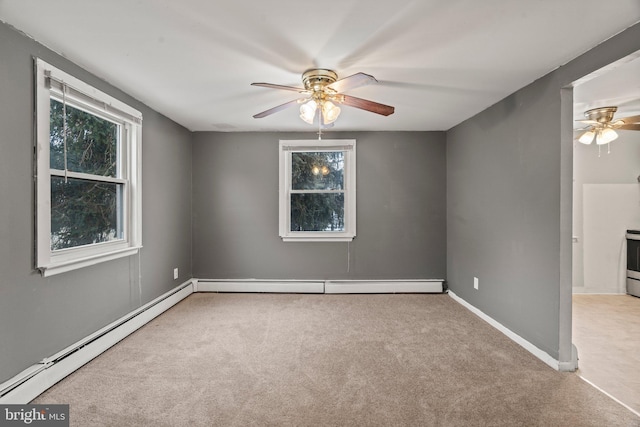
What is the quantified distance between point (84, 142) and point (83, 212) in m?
0.57

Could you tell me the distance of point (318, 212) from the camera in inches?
182

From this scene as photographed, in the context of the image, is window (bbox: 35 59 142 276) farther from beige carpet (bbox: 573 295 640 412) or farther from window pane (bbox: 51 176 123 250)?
beige carpet (bbox: 573 295 640 412)

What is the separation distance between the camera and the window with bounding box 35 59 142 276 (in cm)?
213

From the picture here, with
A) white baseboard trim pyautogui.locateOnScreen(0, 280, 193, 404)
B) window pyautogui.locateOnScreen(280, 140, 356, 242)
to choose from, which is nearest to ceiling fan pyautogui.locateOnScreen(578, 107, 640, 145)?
window pyautogui.locateOnScreen(280, 140, 356, 242)

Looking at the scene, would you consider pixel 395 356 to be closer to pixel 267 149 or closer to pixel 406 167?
pixel 406 167

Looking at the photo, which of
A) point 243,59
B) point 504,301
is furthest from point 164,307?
point 504,301

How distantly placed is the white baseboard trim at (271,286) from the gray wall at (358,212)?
3.5 inches

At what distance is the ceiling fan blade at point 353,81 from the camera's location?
6.64ft

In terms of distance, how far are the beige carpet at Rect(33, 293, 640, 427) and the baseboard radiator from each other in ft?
0.26

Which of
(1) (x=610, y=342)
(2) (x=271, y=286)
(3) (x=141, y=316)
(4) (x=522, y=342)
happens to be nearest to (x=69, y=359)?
(3) (x=141, y=316)

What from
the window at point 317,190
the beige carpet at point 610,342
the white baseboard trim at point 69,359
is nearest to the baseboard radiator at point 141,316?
the white baseboard trim at point 69,359

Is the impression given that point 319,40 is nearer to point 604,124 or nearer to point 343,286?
point 343,286

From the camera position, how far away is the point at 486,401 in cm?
200

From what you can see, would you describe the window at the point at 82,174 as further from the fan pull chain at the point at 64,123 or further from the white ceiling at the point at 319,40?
the white ceiling at the point at 319,40
